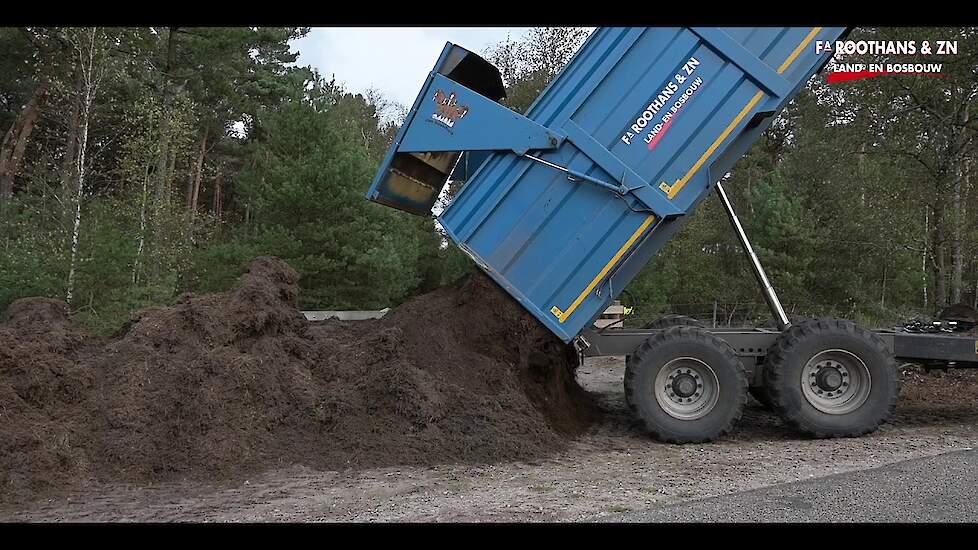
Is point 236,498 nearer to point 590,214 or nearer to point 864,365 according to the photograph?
point 590,214

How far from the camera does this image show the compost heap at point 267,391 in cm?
540

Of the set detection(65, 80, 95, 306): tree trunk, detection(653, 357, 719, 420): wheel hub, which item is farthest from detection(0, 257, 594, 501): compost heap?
detection(65, 80, 95, 306): tree trunk

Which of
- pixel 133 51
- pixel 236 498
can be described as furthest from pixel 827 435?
pixel 133 51

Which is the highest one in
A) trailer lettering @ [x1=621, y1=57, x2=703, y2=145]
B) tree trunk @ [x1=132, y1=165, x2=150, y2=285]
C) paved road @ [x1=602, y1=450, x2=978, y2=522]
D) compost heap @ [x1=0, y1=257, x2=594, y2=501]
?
trailer lettering @ [x1=621, y1=57, x2=703, y2=145]

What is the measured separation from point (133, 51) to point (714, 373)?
52.8ft

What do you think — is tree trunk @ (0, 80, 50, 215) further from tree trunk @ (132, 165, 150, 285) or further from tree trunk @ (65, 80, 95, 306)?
tree trunk @ (132, 165, 150, 285)

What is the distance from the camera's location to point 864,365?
644 cm

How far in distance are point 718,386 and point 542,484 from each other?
7.37 feet

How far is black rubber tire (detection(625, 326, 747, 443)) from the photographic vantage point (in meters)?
6.35

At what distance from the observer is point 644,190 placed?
245 inches

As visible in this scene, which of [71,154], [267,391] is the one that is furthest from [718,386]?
[71,154]

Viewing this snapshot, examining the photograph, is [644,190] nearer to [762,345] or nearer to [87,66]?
[762,345]

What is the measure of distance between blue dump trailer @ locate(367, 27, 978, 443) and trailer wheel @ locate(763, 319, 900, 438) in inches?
0.5

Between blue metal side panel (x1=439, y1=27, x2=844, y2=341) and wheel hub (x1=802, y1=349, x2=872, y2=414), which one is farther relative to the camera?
wheel hub (x1=802, y1=349, x2=872, y2=414)
